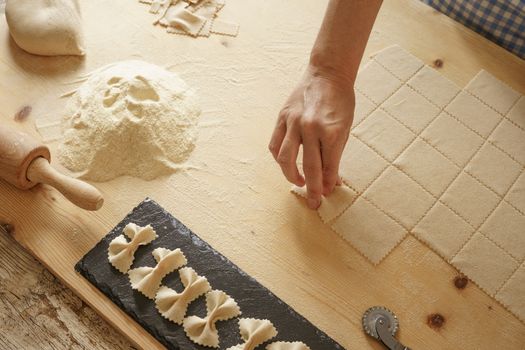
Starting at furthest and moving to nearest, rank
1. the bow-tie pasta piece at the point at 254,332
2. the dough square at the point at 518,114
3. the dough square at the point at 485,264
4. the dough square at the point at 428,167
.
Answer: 1. the dough square at the point at 518,114
2. the dough square at the point at 428,167
3. the dough square at the point at 485,264
4. the bow-tie pasta piece at the point at 254,332

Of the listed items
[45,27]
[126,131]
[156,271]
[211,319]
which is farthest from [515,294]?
[45,27]

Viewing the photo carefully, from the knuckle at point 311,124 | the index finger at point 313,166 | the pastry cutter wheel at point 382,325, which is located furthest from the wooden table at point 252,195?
the knuckle at point 311,124

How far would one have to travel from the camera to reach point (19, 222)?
1074 millimetres

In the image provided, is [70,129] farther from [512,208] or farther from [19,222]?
[512,208]

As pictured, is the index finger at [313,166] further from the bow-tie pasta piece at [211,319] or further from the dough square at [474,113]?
the dough square at [474,113]

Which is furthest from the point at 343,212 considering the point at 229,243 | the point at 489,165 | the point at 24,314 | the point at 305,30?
the point at 24,314

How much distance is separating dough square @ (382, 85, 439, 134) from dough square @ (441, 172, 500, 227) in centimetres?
17

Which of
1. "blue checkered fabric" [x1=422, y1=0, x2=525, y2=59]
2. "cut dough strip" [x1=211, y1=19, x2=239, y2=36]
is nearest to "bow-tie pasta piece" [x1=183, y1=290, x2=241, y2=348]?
"cut dough strip" [x1=211, y1=19, x2=239, y2=36]

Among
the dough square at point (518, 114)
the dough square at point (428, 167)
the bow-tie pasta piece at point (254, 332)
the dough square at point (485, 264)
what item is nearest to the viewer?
the bow-tie pasta piece at point (254, 332)

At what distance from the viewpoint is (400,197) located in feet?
3.76

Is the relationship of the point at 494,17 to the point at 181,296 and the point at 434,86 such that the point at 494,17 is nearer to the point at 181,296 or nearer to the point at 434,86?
the point at 434,86

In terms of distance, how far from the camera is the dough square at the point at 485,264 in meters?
1.06

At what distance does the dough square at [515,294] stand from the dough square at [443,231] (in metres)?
0.12

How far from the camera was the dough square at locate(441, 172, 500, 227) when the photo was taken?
3.73ft
